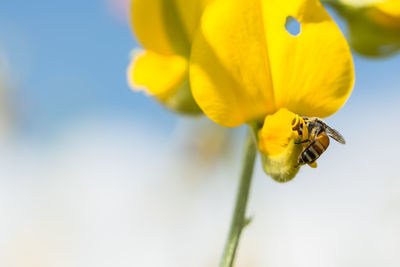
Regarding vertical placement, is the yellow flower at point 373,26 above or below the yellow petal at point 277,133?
below

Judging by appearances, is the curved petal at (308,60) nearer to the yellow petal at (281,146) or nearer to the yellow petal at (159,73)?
the yellow petal at (281,146)

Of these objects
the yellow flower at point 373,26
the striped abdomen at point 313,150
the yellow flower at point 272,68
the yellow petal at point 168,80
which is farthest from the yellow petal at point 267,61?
the yellow flower at point 373,26

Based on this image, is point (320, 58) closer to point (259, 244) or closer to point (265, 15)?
point (265, 15)

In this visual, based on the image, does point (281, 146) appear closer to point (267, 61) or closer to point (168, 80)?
point (267, 61)

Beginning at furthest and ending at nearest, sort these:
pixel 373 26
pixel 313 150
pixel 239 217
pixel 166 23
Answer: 1. pixel 373 26
2. pixel 166 23
3. pixel 239 217
4. pixel 313 150

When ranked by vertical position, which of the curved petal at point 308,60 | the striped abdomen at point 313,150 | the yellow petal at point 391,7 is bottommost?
the striped abdomen at point 313,150

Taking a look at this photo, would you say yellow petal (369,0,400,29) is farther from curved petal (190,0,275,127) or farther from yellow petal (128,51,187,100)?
yellow petal (128,51,187,100)

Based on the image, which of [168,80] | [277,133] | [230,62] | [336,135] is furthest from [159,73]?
[336,135]

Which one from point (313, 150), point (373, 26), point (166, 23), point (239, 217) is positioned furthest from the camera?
point (373, 26)
